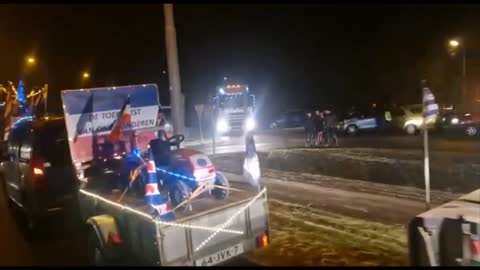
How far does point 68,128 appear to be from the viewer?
9.02 metres

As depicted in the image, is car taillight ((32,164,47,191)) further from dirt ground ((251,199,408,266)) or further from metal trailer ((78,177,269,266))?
dirt ground ((251,199,408,266))

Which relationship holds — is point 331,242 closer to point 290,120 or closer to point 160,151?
point 160,151

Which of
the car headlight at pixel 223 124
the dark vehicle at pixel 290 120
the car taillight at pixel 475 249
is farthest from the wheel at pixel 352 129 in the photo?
the car taillight at pixel 475 249

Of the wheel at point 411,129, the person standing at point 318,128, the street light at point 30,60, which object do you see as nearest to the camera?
the person standing at point 318,128

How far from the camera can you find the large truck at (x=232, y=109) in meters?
32.2

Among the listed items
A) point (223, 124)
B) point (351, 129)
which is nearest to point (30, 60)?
point (223, 124)

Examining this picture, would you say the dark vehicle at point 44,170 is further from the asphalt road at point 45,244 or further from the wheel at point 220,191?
the wheel at point 220,191

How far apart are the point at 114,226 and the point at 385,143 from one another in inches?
674

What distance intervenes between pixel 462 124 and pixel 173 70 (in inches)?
622

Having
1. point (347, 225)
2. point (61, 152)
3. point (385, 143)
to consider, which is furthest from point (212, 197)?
point (385, 143)

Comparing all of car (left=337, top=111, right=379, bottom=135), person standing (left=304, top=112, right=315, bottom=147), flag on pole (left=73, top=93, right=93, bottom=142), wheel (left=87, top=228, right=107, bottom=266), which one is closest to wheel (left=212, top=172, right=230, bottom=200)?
wheel (left=87, top=228, right=107, bottom=266)

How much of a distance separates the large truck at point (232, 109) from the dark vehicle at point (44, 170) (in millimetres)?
22171

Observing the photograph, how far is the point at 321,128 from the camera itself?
22.2 metres

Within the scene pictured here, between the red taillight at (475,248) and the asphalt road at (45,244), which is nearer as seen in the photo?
the red taillight at (475,248)
